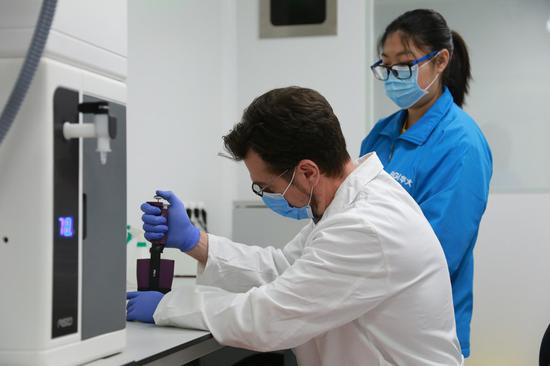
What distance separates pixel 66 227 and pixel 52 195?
0.06 m

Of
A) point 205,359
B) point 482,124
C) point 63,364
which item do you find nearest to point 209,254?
point 205,359

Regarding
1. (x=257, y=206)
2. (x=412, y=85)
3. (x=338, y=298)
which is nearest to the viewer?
(x=338, y=298)

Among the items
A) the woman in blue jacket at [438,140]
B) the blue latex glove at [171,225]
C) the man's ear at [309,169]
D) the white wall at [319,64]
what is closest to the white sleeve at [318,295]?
the man's ear at [309,169]

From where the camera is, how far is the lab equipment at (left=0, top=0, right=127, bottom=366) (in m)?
0.99

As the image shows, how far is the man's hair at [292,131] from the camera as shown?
4.77 ft

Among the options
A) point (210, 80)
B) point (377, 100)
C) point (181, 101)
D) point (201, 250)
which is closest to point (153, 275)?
point (201, 250)

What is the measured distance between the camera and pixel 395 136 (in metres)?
2.20

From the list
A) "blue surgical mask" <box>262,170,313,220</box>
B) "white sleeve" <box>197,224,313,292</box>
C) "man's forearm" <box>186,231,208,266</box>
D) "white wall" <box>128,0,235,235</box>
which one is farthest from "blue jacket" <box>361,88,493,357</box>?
"white wall" <box>128,0,235,235</box>

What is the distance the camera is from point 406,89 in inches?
83.0

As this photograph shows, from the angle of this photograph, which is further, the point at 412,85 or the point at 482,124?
the point at 482,124

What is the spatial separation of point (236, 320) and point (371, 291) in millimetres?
262

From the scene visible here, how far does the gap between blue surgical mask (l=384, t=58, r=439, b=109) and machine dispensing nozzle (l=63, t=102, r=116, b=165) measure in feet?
4.07

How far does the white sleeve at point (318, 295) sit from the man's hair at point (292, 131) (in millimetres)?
170

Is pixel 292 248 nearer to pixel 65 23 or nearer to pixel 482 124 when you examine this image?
pixel 65 23
